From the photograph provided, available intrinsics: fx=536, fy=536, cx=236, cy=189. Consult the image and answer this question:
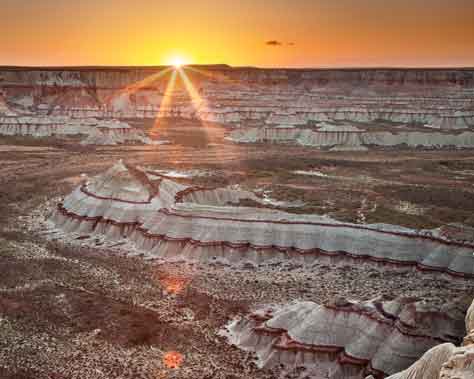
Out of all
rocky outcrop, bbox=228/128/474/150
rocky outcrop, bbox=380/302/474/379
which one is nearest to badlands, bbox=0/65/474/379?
rocky outcrop, bbox=380/302/474/379

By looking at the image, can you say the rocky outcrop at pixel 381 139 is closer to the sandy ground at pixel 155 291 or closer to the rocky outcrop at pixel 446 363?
the sandy ground at pixel 155 291

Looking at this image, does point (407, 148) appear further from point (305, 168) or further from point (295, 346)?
point (295, 346)

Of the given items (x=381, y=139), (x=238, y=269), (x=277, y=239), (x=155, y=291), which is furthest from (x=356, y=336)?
(x=381, y=139)

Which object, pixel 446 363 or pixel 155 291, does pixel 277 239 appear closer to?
pixel 155 291

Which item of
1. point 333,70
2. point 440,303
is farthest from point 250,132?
point 333,70

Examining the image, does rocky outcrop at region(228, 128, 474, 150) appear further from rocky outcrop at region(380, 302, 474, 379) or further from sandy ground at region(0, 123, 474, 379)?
rocky outcrop at region(380, 302, 474, 379)

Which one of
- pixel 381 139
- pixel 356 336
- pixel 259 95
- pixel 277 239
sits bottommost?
pixel 356 336
